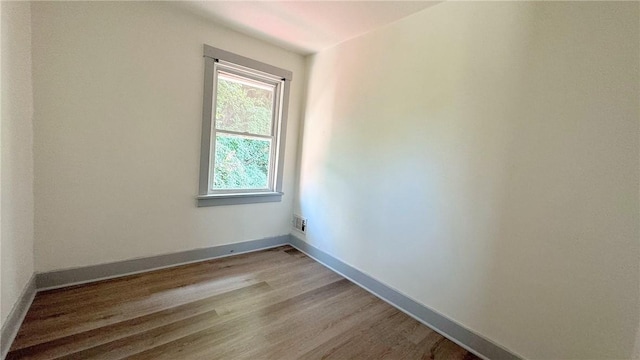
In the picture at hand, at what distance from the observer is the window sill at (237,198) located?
2528 millimetres

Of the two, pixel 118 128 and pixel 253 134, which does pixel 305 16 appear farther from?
pixel 118 128

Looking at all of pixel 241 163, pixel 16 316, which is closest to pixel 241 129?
pixel 241 163

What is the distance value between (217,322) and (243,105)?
77.4 inches

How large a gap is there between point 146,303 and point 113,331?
0.29 m

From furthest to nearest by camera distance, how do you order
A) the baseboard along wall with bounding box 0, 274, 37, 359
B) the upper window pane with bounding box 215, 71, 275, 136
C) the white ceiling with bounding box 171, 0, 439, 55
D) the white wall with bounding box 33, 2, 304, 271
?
the upper window pane with bounding box 215, 71, 275, 136 → the white ceiling with bounding box 171, 0, 439, 55 → the white wall with bounding box 33, 2, 304, 271 → the baseboard along wall with bounding box 0, 274, 37, 359

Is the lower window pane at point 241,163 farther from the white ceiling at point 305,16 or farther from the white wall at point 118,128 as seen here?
the white ceiling at point 305,16

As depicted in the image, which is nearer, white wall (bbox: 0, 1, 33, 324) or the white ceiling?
white wall (bbox: 0, 1, 33, 324)

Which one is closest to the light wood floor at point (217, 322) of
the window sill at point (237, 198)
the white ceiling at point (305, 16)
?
the window sill at point (237, 198)

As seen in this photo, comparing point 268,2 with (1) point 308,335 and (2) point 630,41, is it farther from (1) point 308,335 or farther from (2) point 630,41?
(1) point 308,335

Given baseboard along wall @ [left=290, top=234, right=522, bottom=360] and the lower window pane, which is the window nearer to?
the lower window pane

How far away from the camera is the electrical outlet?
3.02m

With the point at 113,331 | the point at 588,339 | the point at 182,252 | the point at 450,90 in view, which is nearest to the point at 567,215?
the point at 588,339

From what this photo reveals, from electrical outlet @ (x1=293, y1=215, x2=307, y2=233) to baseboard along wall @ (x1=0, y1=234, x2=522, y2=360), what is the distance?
17 cm

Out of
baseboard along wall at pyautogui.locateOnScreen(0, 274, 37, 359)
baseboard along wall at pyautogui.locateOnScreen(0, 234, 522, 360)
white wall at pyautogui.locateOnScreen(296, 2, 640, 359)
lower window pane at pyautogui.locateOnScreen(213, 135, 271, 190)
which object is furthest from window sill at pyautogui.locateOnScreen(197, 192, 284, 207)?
baseboard along wall at pyautogui.locateOnScreen(0, 274, 37, 359)
